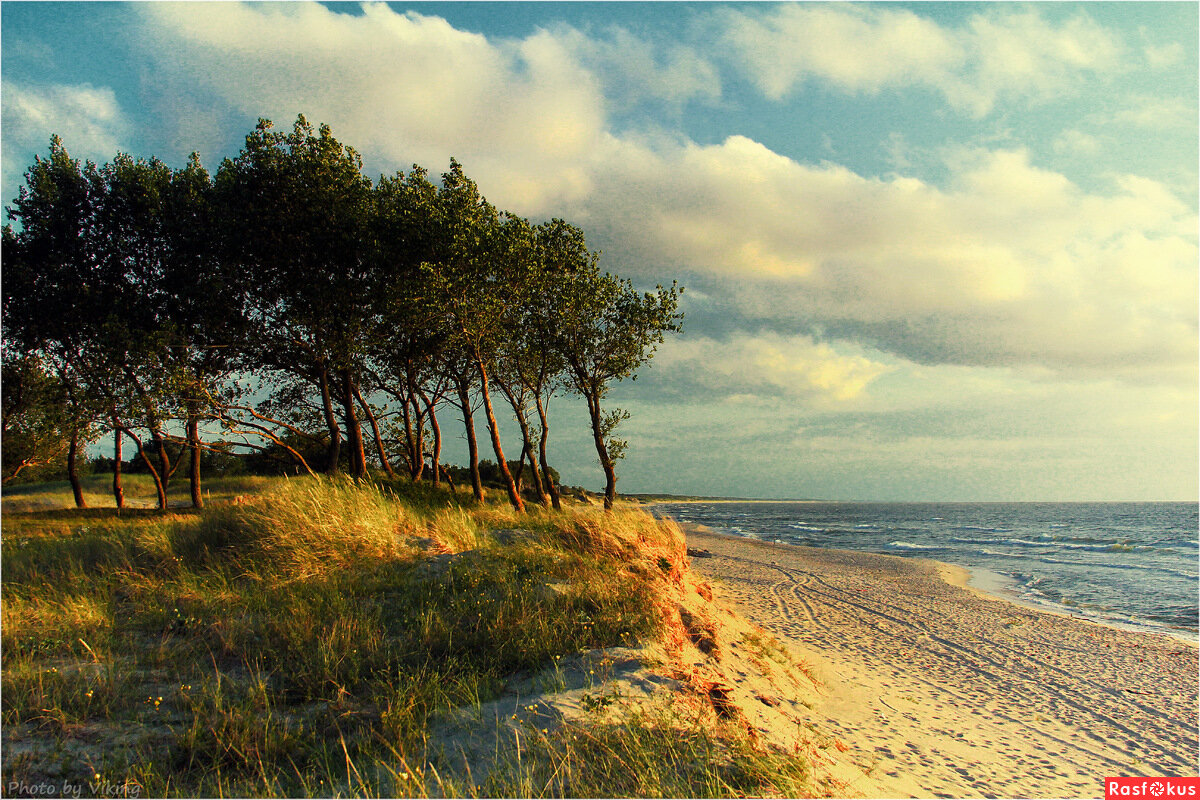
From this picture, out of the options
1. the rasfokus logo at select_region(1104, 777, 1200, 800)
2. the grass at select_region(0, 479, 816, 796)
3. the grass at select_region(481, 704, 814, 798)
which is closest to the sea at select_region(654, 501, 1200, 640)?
the grass at select_region(0, 479, 816, 796)

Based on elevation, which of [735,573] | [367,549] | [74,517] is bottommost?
[735,573]

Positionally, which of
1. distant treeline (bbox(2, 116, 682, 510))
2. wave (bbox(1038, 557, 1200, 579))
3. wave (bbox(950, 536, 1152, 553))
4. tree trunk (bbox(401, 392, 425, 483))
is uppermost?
distant treeline (bbox(2, 116, 682, 510))

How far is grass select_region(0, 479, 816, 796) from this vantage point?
4625 millimetres

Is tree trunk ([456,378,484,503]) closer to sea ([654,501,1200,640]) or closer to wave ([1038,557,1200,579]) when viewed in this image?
sea ([654,501,1200,640])

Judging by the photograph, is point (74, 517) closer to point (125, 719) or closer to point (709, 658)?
point (125, 719)

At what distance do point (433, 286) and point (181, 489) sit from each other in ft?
144

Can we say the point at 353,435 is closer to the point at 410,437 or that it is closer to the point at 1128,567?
the point at 410,437

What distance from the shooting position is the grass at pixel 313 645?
→ 15.2 ft

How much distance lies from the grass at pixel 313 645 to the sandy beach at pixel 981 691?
3.05 metres

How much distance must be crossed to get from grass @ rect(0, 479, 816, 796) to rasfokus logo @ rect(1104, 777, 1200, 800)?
5.99 m

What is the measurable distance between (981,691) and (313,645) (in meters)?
11.4

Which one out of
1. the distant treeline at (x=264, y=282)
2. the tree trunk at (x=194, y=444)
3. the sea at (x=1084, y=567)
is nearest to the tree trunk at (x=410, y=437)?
the distant treeline at (x=264, y=282)

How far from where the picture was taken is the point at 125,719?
550cm

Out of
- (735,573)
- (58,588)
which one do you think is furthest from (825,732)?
(735,573)
